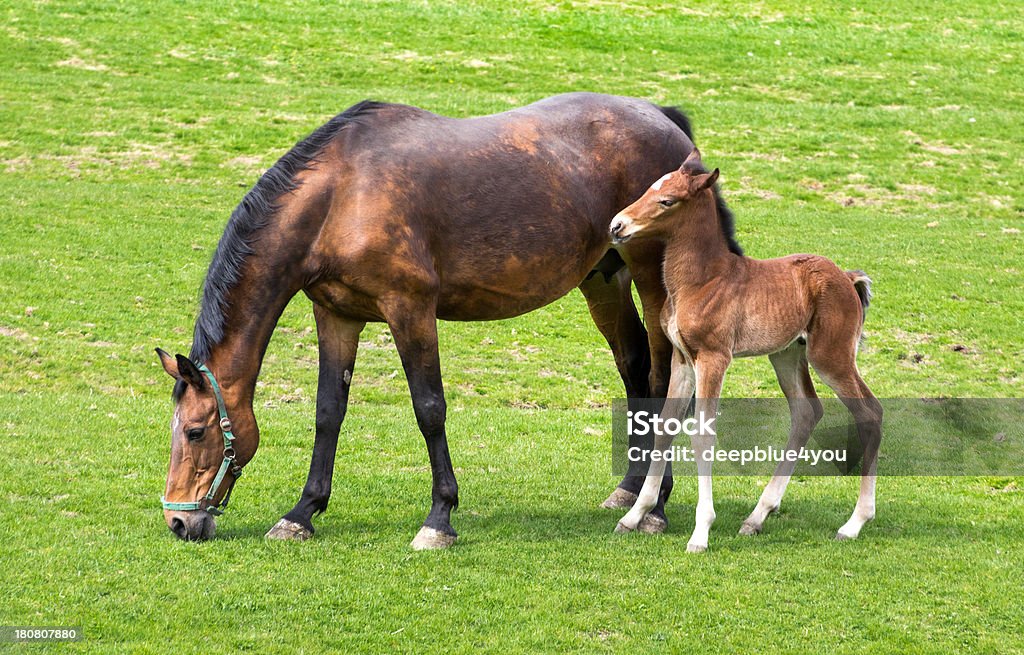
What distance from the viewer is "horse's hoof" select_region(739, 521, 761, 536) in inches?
298

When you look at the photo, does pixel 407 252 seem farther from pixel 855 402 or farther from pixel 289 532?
pixel 855 402

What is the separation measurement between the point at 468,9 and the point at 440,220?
78.8ft

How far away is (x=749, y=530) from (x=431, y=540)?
2.08 m

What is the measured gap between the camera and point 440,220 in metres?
7.35

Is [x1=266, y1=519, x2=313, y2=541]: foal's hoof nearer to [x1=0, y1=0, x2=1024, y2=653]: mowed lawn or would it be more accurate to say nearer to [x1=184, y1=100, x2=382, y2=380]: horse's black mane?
[x1=0, y1=0, x2=1024, y2=653]: mowed lawn

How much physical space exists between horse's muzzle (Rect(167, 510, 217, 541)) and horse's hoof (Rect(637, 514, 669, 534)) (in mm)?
2760

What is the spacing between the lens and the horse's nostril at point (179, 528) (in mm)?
6941

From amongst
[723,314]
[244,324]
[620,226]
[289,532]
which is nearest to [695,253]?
Answer: [723,314]

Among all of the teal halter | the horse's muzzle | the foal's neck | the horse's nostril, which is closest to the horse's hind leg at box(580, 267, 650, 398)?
the foal's neck

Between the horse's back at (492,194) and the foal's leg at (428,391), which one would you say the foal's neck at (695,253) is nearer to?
the horse's back at (492,194)

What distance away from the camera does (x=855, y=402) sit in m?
7.45

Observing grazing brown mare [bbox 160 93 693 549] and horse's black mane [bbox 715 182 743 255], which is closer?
grazing brown mare [bbox 160 93 693 549]

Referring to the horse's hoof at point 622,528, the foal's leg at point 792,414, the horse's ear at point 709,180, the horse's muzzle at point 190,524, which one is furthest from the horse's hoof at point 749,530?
the horse's muzzle at point 190,524

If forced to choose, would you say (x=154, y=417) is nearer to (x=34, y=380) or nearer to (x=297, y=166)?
(x=34, y=380)
